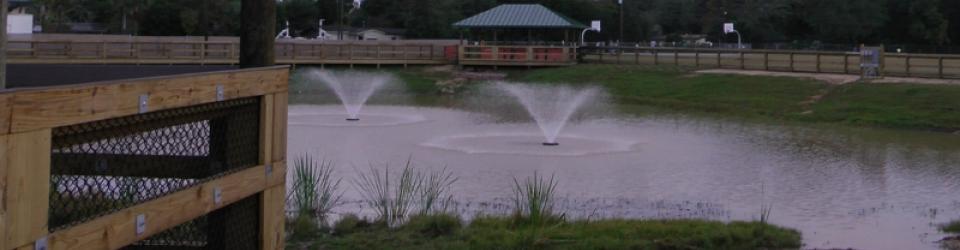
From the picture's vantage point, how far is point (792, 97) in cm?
3619

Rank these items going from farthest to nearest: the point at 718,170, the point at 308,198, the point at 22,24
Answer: the point at 22,24, the point at 718,170, the point at 308,198

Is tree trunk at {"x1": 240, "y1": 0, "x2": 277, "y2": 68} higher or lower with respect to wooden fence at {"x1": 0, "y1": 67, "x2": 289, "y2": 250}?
higher

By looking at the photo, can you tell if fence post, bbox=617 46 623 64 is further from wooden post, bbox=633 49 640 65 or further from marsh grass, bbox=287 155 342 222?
marsh grass, bbox=287 155 342 222

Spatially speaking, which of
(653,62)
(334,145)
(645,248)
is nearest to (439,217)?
(645,248)

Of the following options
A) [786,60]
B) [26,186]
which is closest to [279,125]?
[26,186]

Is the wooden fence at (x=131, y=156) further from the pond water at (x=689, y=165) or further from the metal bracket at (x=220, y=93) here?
the pond water at (x=689, y=165)

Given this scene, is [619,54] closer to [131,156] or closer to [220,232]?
[220,232]

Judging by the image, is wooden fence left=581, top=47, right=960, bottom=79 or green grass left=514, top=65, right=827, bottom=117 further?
wooden fence left=581, top=47, right=960, bottom=79

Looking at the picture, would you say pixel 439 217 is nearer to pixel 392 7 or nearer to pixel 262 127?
pixel 262 127

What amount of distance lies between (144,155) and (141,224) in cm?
138

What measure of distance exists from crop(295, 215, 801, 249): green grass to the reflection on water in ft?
2.90

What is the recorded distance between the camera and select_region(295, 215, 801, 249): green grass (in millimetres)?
11172

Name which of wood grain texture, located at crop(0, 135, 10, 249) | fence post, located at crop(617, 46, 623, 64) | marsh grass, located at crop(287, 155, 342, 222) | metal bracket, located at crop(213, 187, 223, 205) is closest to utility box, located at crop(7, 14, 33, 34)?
fence post, located at crop(617, 46, 623, 64)

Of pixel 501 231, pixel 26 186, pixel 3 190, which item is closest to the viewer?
pixel 3 190
